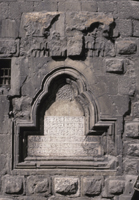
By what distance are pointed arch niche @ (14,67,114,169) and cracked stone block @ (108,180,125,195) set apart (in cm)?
30

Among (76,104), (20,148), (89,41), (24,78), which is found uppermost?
(89,41)

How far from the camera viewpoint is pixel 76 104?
4.87 m

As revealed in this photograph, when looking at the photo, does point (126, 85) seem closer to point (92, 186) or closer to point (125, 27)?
point (125, 27)

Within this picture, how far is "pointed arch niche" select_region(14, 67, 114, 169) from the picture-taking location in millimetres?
4648

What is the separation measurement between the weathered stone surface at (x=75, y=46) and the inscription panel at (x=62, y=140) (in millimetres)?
1135

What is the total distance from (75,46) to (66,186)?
2.38m

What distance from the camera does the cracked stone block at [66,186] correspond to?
4.55 metres

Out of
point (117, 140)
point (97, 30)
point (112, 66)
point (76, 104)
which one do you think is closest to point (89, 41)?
point (97, 30)

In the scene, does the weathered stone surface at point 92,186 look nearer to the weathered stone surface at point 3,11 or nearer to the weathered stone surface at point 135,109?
the weathered stone surface at point 135,109

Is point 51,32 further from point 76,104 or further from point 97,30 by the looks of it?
point 76,104

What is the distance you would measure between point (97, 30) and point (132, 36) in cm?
64

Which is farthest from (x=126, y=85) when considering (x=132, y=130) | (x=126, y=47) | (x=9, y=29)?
(x=9, y=29)

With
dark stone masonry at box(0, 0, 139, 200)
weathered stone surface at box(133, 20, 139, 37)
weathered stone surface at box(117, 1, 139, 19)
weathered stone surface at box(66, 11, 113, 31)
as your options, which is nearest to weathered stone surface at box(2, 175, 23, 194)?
dark stone masonry at box(0, 0, 139, 200)

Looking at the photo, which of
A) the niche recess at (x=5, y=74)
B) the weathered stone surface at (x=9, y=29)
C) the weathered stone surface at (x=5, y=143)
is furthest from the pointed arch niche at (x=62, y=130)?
the weathered stone surface at (x=9, y=29)
